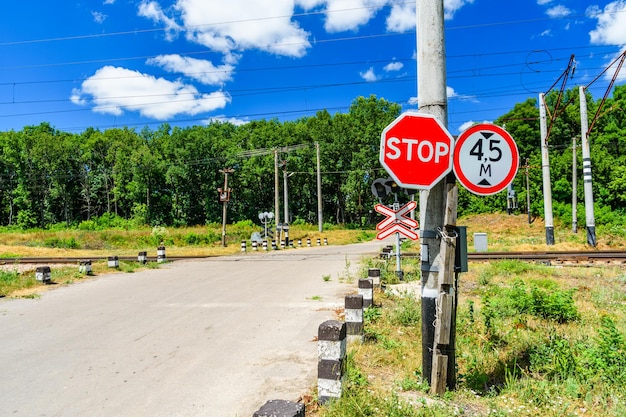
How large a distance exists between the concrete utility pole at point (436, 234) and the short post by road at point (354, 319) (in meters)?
1.72

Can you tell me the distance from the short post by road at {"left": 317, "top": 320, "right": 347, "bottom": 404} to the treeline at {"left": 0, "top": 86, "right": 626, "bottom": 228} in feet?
165

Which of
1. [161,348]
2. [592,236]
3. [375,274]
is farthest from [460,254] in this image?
[592,236]

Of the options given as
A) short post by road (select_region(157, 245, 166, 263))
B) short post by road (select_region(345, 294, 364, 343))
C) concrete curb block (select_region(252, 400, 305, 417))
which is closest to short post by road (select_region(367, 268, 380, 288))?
short post by road (select_region(345, 294, 364, 343))

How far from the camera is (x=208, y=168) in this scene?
2338 inches

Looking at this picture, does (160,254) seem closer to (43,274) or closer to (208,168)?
(43,274)

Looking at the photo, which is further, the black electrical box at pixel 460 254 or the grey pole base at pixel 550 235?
the grey pole base at pixel 550 235

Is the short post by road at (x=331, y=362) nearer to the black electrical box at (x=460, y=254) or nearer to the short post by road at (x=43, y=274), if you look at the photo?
the black electrical box at (x=460, y=254)

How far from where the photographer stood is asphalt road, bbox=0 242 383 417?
4270mm

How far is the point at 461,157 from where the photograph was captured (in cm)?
378

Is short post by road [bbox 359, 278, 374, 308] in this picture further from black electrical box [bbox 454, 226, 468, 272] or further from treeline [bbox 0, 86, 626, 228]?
treeline [bbox 0, 86, 626, 228]

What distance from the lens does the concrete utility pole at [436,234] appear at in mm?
3850

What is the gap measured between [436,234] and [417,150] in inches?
31.9

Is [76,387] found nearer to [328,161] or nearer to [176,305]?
[176,305]

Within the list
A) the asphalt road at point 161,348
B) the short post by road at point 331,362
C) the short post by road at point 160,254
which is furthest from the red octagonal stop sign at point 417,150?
the short post by road at point 160,254
